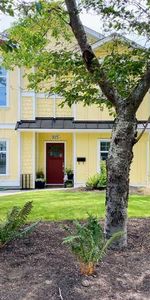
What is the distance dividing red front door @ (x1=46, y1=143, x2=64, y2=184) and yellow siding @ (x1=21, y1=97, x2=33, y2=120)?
2.10 meters

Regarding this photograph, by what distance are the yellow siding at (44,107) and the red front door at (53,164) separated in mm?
1870

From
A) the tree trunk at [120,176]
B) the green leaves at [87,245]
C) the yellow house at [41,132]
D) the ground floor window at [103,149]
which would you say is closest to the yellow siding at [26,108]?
the yellow house at [41,132]

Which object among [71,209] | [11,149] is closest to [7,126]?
[11,149]

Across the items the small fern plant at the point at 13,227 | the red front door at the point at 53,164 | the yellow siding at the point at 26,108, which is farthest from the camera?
the red front door at the point at 53,164

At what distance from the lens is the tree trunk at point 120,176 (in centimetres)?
615

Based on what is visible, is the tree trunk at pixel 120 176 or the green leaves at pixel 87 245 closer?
the green leaves at pixel 87 245

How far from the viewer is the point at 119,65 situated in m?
6.62

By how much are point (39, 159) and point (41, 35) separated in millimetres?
14307

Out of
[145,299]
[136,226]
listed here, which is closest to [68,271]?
[145,299]

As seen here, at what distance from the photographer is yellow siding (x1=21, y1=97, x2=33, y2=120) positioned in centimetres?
2125

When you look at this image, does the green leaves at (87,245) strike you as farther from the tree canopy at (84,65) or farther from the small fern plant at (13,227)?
the tree canopy at (84,65)

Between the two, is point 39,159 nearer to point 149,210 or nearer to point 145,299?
point 149,210

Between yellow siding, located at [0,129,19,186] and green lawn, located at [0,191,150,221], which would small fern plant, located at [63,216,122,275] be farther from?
yellow siding, located at [0,129,19,186]

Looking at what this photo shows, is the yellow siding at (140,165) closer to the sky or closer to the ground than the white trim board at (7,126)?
closer to the ground
